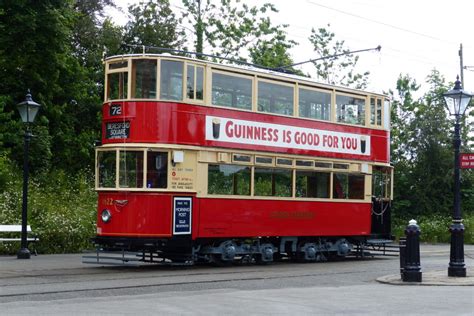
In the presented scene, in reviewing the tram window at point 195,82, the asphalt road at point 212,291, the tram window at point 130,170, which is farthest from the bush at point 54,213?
the tram window at point 195,82

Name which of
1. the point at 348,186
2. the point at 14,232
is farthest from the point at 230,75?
the point at 14,232

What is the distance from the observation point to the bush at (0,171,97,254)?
81.7 feet

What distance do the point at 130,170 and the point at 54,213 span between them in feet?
23.9

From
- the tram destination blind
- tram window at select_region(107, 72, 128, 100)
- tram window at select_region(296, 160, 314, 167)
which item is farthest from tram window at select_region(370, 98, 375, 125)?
tram window at select_region(107, 72, 128, 100)

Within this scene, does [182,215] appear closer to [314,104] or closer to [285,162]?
[285,162]

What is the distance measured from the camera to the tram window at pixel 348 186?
2419 centimetres

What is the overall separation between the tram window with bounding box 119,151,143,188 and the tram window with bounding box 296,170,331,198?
16.2 feet

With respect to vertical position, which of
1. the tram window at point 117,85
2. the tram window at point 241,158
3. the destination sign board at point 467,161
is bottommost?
the destination sign board at point 467,161

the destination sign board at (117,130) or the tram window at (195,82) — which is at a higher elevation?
the tram window at (195,82)

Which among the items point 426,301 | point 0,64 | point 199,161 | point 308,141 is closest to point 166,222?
point 199,161

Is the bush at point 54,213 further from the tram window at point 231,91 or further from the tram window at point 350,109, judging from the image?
the tram window at point 350,109

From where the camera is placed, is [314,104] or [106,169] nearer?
[106,169]

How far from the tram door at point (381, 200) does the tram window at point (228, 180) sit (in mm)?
5290

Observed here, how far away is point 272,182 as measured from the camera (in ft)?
73.8
